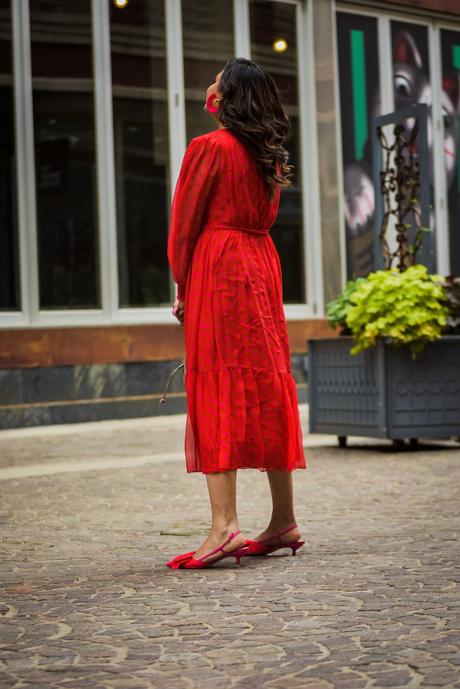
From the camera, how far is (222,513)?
4992mm

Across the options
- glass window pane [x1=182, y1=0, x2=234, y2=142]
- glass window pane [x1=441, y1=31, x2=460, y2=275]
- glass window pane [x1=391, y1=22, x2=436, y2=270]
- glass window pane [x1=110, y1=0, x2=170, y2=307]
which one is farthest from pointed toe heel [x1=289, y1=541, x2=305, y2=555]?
glass window pane [x1=441, y1=31, x2=460, y2=275]

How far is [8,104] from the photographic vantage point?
1321 cm

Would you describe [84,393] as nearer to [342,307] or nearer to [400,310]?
[342,307]

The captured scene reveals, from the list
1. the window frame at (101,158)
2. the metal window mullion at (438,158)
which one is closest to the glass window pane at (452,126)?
the metal window mullion at (438,158)

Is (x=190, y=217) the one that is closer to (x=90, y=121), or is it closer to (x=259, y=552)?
(x=259, y=552)

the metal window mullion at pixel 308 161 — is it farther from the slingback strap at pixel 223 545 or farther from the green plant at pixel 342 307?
the slingback strap at pixel 223 545

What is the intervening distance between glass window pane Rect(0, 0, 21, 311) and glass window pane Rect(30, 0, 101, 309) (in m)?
0.27

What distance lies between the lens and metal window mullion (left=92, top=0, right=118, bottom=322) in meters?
13.8

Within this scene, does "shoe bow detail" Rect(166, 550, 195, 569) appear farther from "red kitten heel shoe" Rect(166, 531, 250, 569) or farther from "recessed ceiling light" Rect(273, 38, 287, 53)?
"recessed ceiling light" Rect(273, 38, 287, 53)

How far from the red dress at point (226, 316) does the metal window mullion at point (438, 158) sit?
12720 mm

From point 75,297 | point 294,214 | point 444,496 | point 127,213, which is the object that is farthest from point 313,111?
point 444,496

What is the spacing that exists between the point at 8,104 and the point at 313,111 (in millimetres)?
4204

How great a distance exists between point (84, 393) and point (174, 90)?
3.50 meters

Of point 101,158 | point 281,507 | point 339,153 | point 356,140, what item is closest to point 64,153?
point 101,158
